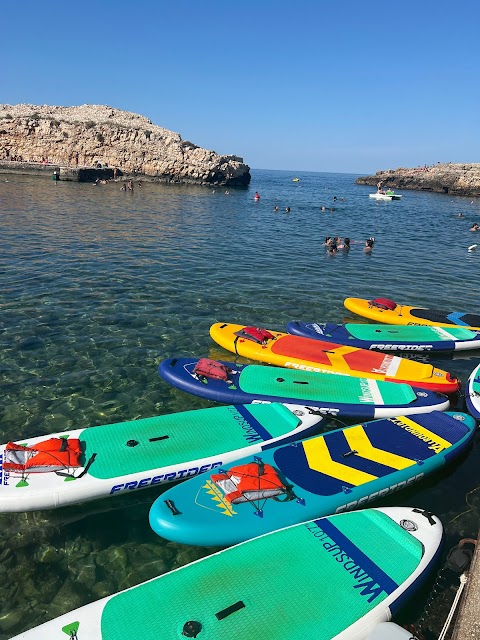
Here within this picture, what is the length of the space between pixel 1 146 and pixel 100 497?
9986 centimetres

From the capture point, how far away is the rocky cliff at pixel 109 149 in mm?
88000

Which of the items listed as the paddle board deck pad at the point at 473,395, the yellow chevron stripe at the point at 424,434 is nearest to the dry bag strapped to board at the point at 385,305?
the paddle board deck pad at the point at 473,395

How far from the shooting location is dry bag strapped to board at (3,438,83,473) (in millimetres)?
9125

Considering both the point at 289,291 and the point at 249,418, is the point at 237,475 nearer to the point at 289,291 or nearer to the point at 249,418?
the point at 249,418

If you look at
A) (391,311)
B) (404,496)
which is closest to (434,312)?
(391,311)

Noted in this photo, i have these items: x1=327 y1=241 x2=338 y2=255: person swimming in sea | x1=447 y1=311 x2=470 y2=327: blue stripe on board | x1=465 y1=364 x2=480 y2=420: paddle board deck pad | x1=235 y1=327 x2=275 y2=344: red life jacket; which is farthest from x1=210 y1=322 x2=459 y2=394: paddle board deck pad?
x1=327 y1=241 x2=338 y2=255: person swimming in sea

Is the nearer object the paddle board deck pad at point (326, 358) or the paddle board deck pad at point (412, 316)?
the paddle board deck pad at point (326, 358)

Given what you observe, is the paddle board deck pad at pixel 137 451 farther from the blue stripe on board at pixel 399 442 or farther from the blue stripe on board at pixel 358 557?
the blue stripe on board at pixel 358 557

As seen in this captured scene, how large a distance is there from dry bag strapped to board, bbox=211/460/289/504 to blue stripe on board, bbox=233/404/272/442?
69.5 inches

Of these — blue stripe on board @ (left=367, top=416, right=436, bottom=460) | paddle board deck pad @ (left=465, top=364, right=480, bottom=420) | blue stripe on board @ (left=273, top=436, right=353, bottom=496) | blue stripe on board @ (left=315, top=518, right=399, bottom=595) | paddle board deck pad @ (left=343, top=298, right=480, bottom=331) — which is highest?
paddle board deck pad @ (left=343, top=298, right=480, bottom=331)

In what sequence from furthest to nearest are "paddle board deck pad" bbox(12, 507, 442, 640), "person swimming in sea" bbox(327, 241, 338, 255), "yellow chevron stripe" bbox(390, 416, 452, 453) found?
"person swimming in sea" bbox(327, 241, 338, 255) → "yellow chevron stripe" bbox(390, 416, 452, 453) → "paddle board deck pad" bbox(12, 507, 442, 640)

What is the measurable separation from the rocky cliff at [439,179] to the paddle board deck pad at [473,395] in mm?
113166

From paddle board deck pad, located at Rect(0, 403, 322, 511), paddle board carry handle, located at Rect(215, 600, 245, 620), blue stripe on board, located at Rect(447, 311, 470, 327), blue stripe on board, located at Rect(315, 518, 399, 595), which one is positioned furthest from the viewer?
blue stripe on board, located at Rect(447, 311, 470, 327)

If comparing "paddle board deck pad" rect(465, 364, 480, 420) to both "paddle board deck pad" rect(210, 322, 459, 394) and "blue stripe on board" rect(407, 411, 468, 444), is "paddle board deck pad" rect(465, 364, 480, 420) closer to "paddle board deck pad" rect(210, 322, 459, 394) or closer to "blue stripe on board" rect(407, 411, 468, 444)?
"paddle board deck pad" rect(210, 322, 459, 394)
